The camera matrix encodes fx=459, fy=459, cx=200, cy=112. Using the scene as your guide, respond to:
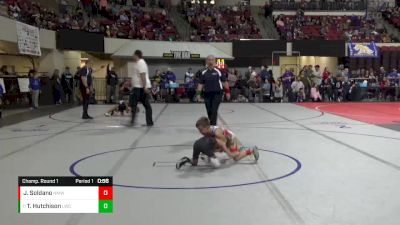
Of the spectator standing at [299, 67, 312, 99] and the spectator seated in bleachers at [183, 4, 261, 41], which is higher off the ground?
the spectator seated in bleachers at [183, 4, 261, 41]

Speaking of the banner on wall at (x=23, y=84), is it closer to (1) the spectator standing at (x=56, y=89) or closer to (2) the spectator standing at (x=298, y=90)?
(1) the spectator standing at (x=56, y=89)

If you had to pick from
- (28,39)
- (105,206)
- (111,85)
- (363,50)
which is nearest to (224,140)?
(105,206)

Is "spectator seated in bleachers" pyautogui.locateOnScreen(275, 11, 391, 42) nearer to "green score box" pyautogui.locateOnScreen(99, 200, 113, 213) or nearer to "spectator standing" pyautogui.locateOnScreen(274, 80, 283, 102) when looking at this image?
"spectator standing" pyautogui.locateOnScreen(274, 80, 283, 102)

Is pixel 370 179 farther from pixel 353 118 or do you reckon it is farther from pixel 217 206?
pixel 353 118

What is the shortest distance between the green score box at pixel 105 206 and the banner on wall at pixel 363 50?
78.7 ft

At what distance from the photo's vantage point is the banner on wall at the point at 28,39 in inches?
683

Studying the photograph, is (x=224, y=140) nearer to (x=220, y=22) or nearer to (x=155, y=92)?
(x=155, y=92)

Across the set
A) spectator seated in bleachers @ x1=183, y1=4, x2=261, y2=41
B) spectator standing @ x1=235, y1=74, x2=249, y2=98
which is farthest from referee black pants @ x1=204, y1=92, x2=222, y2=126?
spectator seated in bleachers @ x1=183, y1=4, x2=261, y2=41

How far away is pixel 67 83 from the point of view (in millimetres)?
20734

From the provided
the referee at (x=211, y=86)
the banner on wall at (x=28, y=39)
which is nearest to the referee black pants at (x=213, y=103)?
the referee at (x=211, y=86)

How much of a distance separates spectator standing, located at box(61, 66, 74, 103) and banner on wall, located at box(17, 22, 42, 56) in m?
2.22

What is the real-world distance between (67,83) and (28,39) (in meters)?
3.25

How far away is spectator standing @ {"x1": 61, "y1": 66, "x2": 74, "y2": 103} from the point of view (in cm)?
2064

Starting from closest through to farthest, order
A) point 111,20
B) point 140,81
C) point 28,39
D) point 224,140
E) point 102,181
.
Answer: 1. point 102,181
2. point 224,140
3. point 140,81
4. point 28,39
5. point 111,20
